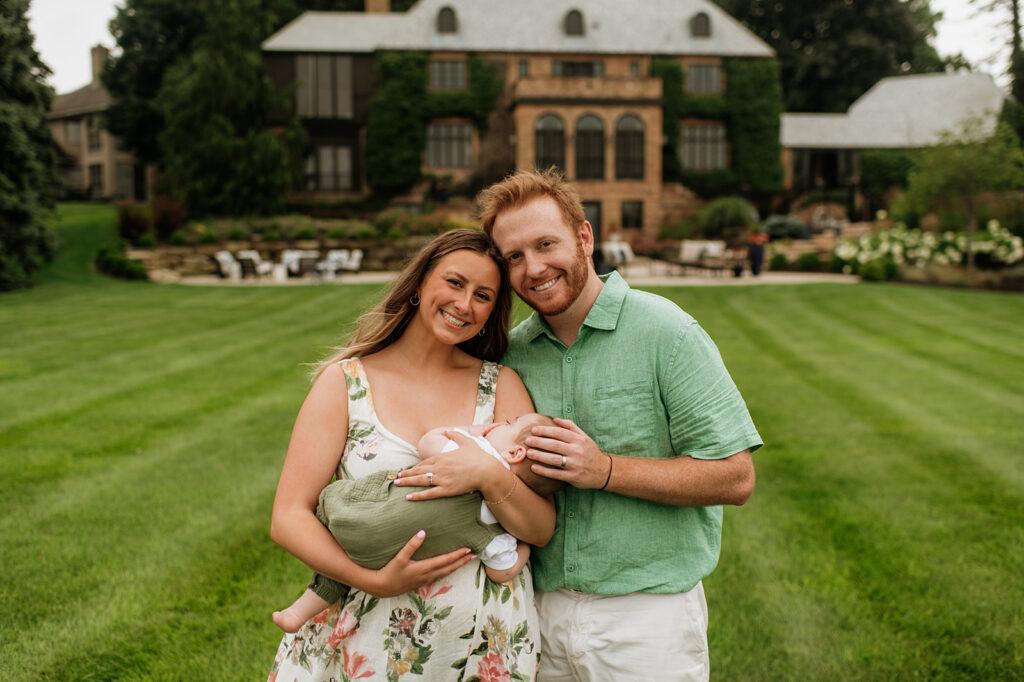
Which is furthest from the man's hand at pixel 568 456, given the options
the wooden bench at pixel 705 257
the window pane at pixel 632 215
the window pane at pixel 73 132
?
the window pane at pixel 73 132

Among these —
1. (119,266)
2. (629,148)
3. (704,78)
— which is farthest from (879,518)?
(704,78)

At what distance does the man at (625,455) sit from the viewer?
6.99 ft

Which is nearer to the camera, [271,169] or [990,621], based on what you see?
[990,621]

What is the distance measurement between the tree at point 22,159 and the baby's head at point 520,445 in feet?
64.1

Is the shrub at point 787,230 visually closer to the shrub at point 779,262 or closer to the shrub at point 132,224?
the shrub at point 779,262

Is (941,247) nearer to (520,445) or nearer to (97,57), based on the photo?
(520,445)

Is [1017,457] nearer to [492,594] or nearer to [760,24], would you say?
[492,594]

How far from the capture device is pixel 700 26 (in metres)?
33.8

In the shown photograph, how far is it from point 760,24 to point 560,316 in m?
53.2

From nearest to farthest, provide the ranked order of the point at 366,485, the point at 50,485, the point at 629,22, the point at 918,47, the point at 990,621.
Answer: the point at 366,485, the point at 990,621, the point at 50,485, the point at 629,22, the point at 918,47

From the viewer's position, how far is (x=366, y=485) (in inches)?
82.5

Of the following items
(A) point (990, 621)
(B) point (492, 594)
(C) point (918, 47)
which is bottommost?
(A) point (990, 621)

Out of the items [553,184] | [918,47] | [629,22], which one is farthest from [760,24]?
[553,184]

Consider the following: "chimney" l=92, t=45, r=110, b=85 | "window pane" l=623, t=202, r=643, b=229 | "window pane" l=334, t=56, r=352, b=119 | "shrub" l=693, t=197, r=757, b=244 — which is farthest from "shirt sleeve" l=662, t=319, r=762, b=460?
"chimney" l=92, t=45, r=110, b=85
